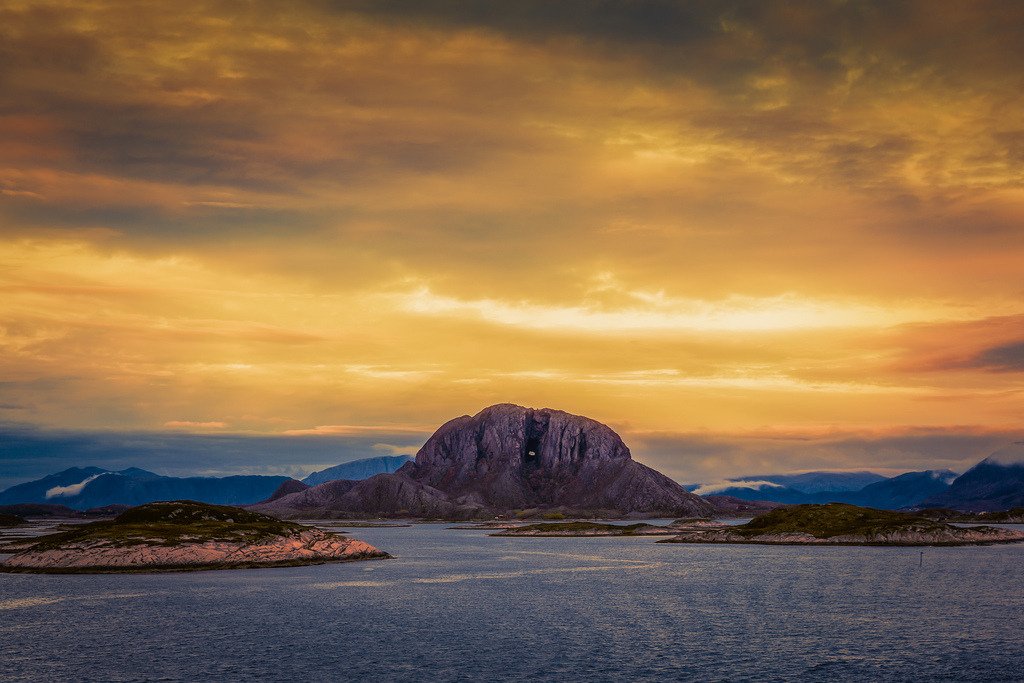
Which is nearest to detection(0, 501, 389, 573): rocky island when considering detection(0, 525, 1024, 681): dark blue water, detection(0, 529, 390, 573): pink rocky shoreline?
detection(0, 529, 390, 573): pink rocky shoreline

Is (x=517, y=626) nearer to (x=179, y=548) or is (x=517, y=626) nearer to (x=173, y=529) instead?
(x=179, y=548)

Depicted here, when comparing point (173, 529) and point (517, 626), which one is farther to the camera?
point (173, 529)

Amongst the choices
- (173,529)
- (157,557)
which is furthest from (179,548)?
(173,529)

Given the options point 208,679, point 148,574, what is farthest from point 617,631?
point 148,574

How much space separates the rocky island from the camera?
14350cm

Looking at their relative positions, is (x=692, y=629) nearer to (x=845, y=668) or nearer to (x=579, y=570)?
(x=845, y=668)

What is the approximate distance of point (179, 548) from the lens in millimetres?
150000

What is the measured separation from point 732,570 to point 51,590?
103470 millimetres

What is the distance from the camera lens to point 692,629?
7788 centimetres

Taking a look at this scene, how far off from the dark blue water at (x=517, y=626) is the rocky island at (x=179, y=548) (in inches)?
374

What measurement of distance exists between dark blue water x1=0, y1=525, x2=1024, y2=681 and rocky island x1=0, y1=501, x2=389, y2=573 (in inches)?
374

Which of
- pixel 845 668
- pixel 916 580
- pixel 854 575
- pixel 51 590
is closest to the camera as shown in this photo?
pixel 845 668

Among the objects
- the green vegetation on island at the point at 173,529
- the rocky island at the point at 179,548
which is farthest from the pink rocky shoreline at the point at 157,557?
the green vegetation on island at the point at 173,529

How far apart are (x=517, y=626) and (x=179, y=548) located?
9088 centimetres
